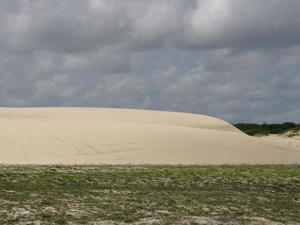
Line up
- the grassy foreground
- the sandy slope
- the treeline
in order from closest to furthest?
the grassy foreground, the sandy slope, the treeline

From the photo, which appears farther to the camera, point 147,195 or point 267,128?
point 267,128

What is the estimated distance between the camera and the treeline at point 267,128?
76.2 metres

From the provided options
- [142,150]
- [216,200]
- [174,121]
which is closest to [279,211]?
[216,200]

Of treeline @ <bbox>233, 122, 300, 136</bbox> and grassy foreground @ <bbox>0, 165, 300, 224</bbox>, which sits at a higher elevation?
treeline @ <bbox>233, 122, 300, 136</bbox>

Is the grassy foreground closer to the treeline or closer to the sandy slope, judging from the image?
the sandy slope

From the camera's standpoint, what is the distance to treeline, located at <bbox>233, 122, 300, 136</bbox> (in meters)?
76.2

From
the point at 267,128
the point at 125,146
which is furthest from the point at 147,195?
the point at 267,128

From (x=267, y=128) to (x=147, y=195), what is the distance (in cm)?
6544

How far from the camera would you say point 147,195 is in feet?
58.2

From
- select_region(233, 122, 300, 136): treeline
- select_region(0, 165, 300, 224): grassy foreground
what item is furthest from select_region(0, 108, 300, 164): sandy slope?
select_region(233, 122, 300, 136): treeline

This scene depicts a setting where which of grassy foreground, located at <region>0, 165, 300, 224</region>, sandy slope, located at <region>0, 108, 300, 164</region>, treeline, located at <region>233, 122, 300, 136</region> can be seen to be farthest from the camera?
treeline, located at <region>233, 122, 300, 136</region>

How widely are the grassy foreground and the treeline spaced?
169ft

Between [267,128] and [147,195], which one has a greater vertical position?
[267,128]

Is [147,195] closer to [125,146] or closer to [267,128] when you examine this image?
[125,146]
